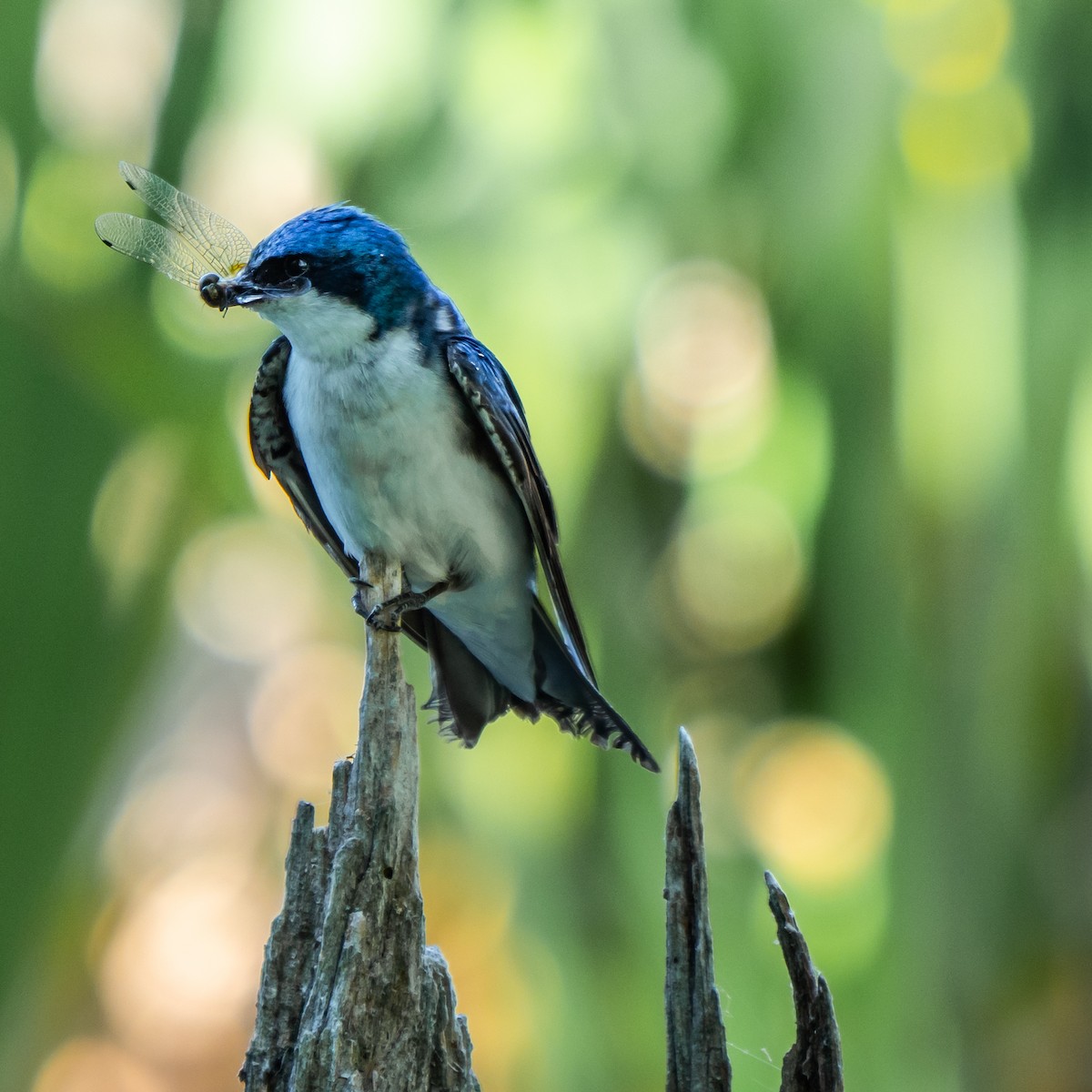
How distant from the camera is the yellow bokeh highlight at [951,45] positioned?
4352mm

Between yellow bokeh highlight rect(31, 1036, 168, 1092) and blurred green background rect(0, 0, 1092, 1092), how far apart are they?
36 centimetres

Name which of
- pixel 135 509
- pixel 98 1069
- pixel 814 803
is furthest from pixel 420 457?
pixel 98 1069

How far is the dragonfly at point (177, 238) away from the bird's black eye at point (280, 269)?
0.07 m

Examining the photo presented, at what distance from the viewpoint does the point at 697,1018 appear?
1718 millimetres

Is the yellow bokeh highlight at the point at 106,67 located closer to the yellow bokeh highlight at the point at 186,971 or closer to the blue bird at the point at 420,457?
the blue bird at the point at 420,457

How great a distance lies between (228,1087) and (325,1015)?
4421mm

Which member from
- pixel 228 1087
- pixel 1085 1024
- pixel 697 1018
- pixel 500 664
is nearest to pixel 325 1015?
pixel 697 1018

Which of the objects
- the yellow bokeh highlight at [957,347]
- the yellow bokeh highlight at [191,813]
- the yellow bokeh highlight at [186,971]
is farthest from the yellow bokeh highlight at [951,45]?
the yellow bokeh highlight at [186,971]

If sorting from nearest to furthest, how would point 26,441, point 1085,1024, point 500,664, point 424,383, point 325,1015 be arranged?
1. point 325,1015
2. point 424,383
3. point 500,664
4. point 26,441
5. point 1085,1024

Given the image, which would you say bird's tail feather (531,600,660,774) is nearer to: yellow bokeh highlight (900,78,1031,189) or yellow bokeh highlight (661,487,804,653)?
yellow bokeh highlight (661,487,804,653)

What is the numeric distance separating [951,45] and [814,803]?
2723 millimetres

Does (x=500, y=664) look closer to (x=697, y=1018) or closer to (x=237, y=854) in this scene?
(x=697, y=1018)

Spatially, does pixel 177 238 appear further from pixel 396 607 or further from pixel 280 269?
pixel 396 607

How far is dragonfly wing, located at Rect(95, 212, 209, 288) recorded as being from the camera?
7.36ft
